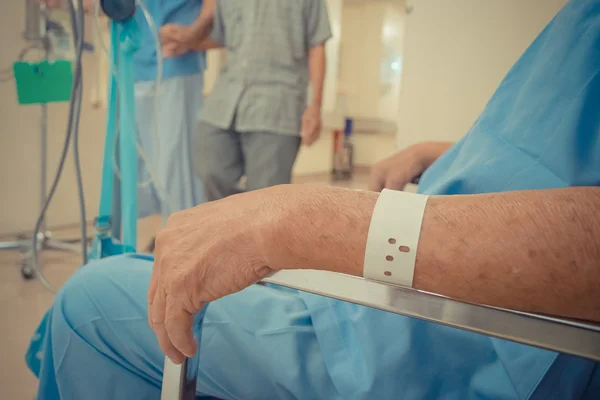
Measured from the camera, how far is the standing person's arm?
1705mm

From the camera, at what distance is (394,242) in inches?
14.9

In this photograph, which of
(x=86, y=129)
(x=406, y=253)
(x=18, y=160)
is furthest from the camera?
(x=86, y=129)

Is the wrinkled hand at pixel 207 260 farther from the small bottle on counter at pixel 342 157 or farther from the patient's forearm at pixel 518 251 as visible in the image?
the small bottle on counter at pixel 342 157

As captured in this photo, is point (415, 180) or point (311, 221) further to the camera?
point (415, 180)

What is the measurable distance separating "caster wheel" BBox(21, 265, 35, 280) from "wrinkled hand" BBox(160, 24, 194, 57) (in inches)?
36.5

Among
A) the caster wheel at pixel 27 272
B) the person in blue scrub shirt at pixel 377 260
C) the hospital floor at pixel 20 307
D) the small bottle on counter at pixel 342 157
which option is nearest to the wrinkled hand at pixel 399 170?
the person in blue scrub shirt at pixel 377 260

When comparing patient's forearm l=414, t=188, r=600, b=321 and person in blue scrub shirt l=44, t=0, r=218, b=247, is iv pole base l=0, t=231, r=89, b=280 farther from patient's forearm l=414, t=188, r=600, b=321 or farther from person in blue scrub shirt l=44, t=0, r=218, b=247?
patient's forearm l=414, t=188, r=600, b=321

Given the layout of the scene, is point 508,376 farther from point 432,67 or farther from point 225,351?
point 432,67

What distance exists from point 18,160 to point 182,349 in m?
2.15

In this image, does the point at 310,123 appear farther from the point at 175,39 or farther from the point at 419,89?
the point at 175,39

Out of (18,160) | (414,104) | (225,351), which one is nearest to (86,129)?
(18,160)

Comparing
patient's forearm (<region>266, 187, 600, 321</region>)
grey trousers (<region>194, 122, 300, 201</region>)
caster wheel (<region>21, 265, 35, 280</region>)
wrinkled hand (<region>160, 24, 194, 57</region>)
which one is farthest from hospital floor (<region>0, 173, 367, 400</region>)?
patient's forearm (<region>266, 187, 600, 321</region>)

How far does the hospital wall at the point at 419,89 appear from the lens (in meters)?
1.51

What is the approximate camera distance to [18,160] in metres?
2.22
